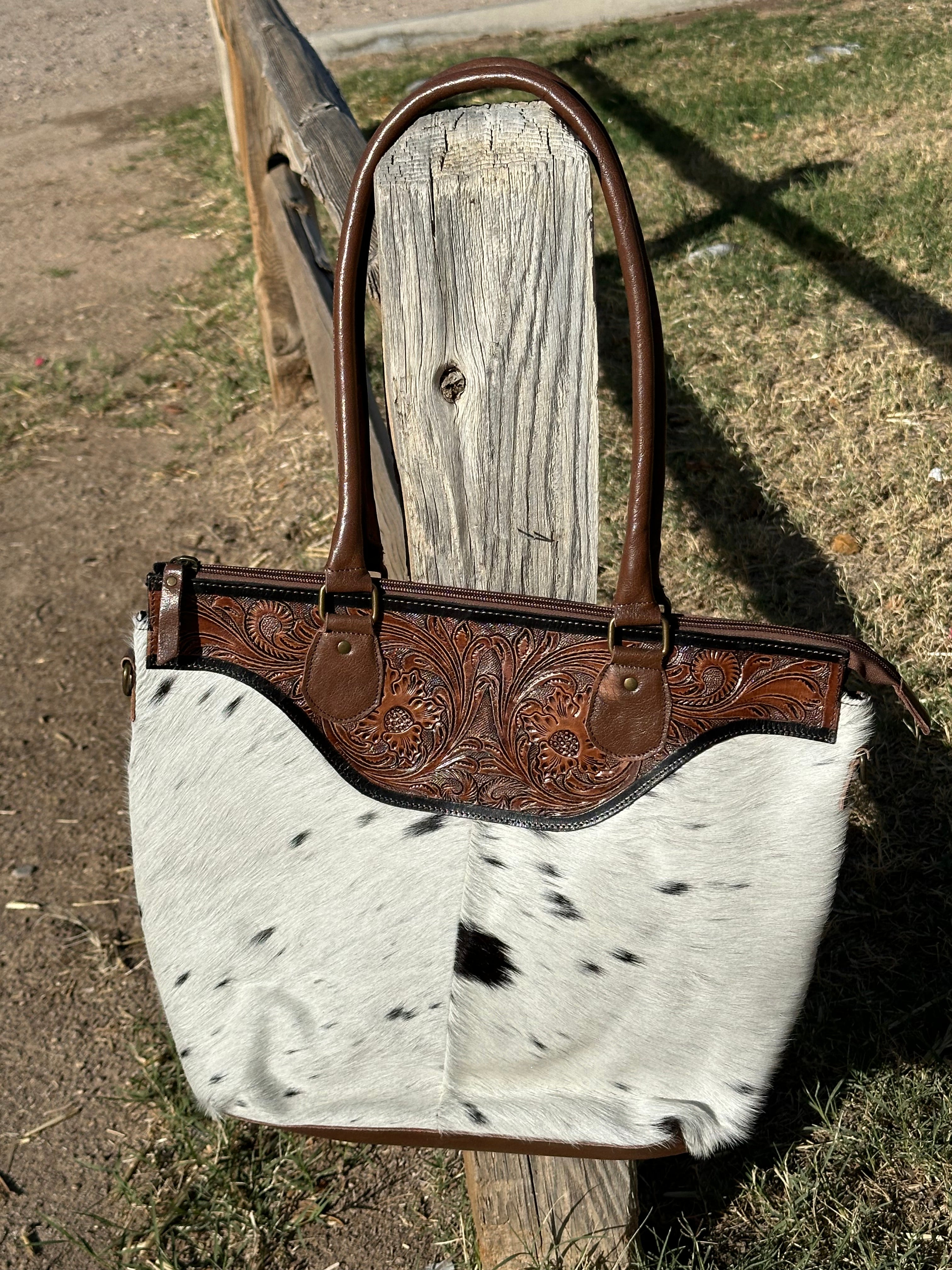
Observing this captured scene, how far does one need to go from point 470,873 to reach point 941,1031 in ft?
3.59

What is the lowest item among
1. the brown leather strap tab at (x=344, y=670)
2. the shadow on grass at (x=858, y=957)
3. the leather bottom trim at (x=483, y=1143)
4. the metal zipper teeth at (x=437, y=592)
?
the shadow on grass at (x=858, y=957)

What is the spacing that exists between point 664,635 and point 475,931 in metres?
0.43

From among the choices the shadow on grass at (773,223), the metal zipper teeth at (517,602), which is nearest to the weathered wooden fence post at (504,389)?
the metal zipper teeth at (517,602)

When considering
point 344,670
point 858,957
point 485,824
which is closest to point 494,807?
point 485,824

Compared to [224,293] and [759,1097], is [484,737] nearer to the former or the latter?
[759,1097]

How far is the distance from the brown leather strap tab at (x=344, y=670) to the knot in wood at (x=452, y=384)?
0.30 meters

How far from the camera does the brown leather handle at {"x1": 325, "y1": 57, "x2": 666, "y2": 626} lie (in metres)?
1.13

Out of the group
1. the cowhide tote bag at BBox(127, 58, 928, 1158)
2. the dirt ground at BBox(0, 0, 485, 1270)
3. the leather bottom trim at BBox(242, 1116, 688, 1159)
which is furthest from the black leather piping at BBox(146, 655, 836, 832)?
the dirt ground at BBox(0, 0, 485, 1270)

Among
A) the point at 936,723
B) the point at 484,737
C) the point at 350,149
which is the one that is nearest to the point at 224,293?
the point at 350,149

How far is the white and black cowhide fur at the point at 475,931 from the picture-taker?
1.23 m

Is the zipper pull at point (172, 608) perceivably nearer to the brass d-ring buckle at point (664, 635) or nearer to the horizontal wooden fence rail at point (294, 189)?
the brass d-ring buckle at point (664, 635)

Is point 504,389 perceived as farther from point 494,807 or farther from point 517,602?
point 494,807

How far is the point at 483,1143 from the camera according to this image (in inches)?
53.3

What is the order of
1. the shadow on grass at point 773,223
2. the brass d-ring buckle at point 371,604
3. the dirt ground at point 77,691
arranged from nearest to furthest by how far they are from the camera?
the brass d-ring buckle at point 371,604
the dirt ground at point 77,691
the shadow on grass at point 773,223
